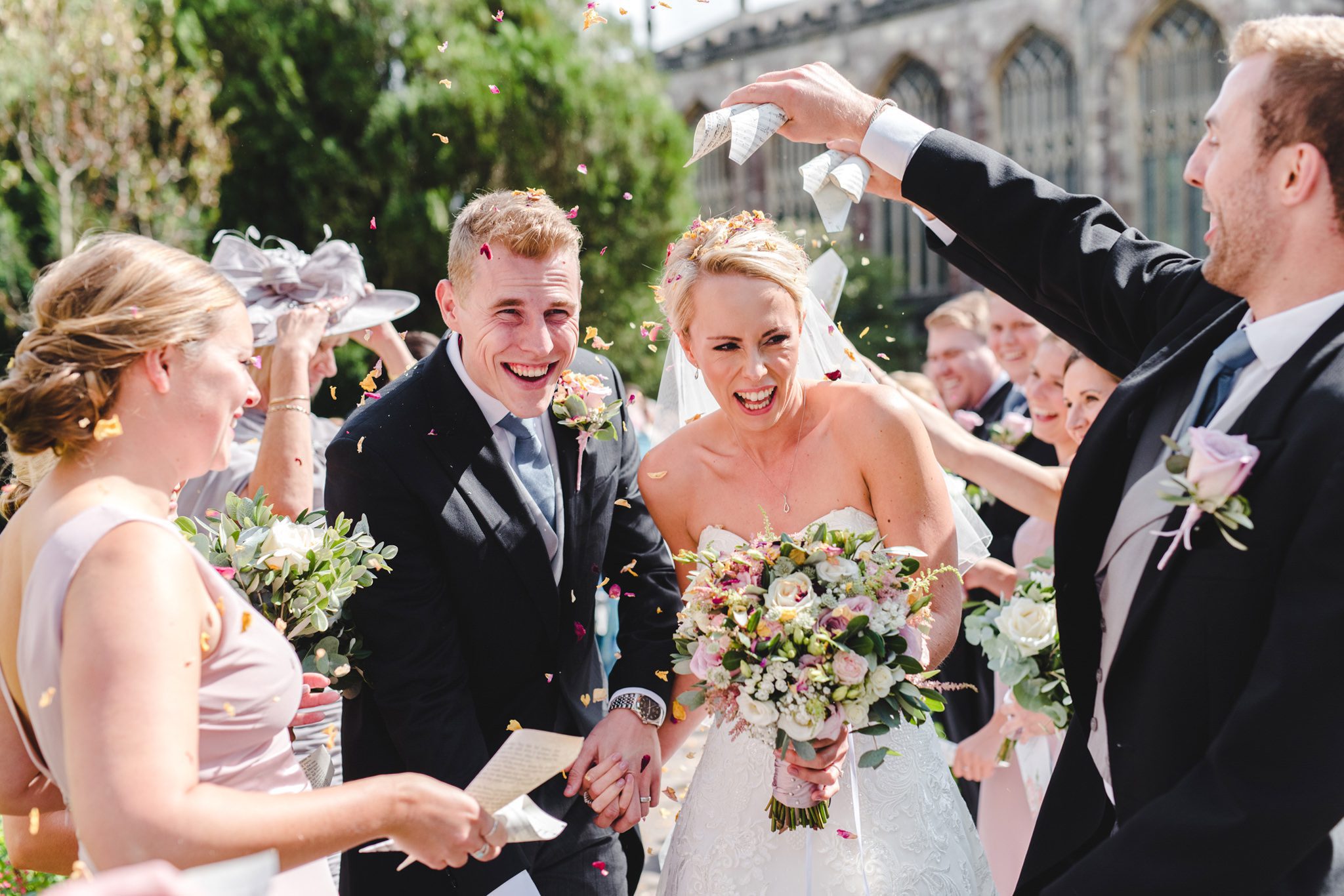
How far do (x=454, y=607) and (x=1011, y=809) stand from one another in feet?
10.0

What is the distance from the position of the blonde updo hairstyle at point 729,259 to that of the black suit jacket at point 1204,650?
903 mm

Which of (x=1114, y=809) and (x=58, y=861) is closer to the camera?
(x=1114, y=809)

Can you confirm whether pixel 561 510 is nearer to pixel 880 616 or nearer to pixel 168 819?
pixel 880 616

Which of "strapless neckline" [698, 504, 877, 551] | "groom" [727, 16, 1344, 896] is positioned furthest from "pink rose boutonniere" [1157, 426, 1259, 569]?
"strapless neckline" [698, 504, 877, 551]

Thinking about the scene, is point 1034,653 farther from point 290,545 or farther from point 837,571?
point 290,545

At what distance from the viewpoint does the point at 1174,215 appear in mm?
27578

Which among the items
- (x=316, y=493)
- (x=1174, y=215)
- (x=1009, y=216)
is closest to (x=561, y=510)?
(x=1009, y=216)

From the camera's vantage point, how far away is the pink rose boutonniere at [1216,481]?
2.00 metres

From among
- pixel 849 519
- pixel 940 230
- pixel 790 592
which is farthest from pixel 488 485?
pixel 940 230

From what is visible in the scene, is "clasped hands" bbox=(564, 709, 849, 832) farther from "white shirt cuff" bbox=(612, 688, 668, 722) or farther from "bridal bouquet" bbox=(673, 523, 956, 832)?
"bridal bouquet" bbox=(673, 523, 956, 832)

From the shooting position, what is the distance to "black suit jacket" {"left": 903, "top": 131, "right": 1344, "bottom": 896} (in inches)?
75.3

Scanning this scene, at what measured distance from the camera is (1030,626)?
3.99m

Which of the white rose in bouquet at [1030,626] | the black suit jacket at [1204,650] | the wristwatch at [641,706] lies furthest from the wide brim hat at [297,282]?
the black suit jacket at [1204,650]

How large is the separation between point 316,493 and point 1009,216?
3152 mm
